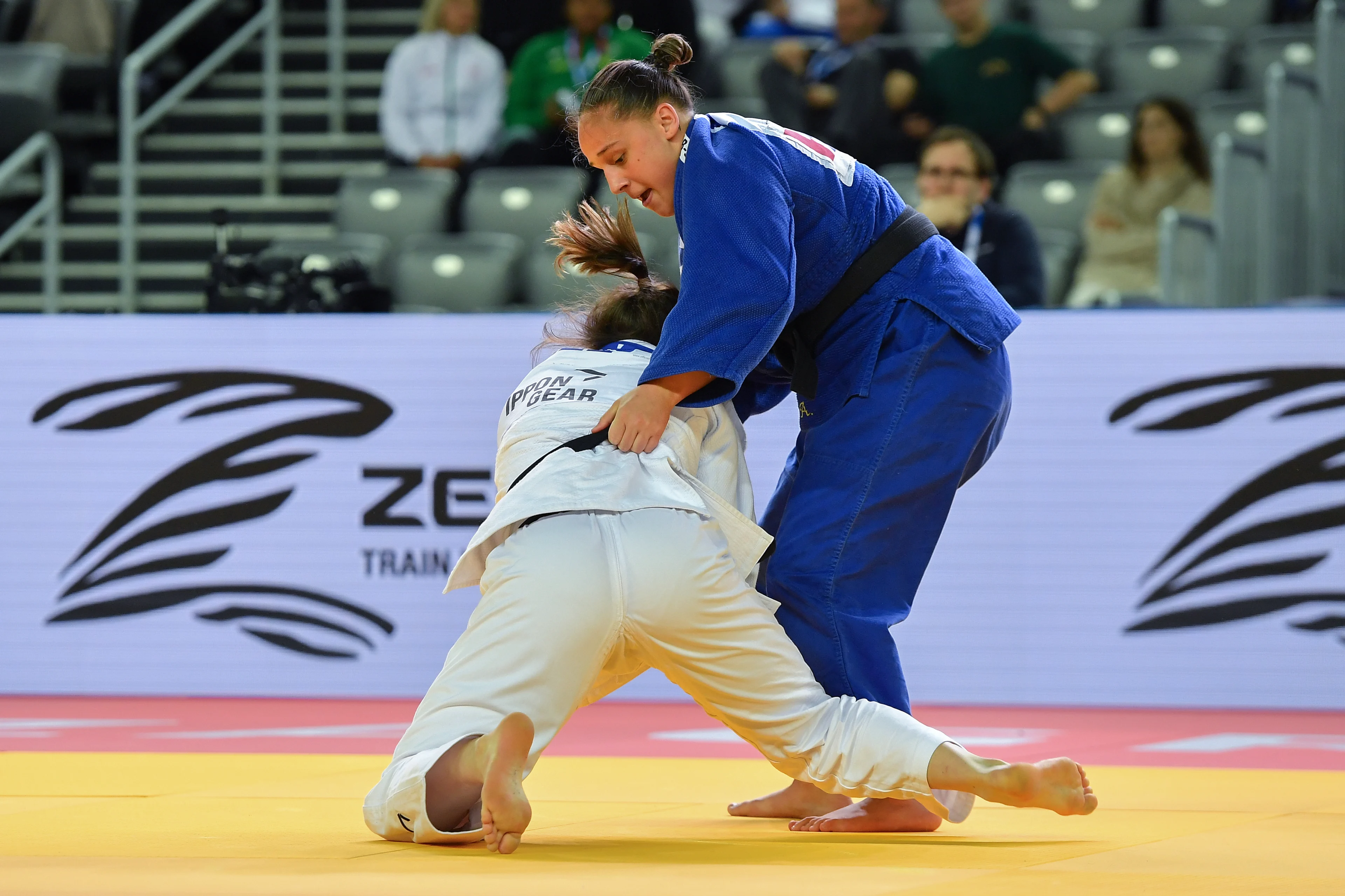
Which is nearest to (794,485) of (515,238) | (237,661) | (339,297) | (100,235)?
(237,661)

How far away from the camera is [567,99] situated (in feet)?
25.7

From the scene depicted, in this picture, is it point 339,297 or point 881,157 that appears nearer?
point 339,297

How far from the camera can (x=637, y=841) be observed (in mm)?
2836

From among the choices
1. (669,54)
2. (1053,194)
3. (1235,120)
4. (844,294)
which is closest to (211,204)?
(1053,194)

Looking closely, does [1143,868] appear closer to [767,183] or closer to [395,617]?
[767,183]

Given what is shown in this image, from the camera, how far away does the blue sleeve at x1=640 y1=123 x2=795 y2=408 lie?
2.76 metres

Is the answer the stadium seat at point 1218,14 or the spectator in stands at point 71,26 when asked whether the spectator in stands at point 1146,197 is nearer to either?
the stadium seat at point 1218,14

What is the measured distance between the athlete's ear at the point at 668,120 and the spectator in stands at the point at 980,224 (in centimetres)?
305

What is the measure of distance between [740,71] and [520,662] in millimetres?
6308

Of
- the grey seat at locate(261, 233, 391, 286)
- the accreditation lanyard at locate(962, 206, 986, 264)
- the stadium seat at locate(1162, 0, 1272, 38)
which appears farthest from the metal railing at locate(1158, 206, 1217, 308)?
the grey seat at locate(261, 233, 391, 286)

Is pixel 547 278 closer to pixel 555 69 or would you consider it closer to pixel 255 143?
pixel 555 69

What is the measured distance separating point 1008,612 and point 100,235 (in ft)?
18.3

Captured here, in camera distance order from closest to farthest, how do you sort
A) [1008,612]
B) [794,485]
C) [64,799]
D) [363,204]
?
[794,485] < [64,799] < [1008,612] < [363,204]

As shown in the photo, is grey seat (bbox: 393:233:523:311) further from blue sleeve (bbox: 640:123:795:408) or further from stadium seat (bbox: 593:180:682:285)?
blue sleeve (bbox: 640:123:795:408)
